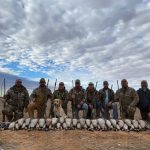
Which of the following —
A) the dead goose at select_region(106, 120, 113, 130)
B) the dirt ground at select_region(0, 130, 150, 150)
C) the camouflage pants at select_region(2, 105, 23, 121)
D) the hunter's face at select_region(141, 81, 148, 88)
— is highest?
the hunter's face at select_region(141, 81, 148, 88)

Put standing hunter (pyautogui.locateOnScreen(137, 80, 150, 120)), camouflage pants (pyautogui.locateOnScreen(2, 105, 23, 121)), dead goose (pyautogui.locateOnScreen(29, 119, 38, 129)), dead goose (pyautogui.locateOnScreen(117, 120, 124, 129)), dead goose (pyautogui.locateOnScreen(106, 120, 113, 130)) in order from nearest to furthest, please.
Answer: dead goose (pyautogui.locateOnScreen(29, 119, 38, 129)) → dead goose (pyautogui.locateOnScreen(106, 120, 113, 130)) → dead goose (pyautogui.locateOnScreen(117, 120, 124, 129)) → standing hunter (pyautogui.locateOnScreen(137, 80, 150, 120)) → camouflage pants (pyautogui.locateOnScreen(2, 105, 23, 121))

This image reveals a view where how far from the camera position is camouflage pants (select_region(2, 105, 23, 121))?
54.6 feet

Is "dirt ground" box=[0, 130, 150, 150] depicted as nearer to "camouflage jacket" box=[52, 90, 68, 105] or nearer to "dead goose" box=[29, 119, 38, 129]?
"dead goose" box=[29, 119, 38, 129]

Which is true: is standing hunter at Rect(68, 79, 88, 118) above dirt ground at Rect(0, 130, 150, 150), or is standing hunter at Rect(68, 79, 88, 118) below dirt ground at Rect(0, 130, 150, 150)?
above

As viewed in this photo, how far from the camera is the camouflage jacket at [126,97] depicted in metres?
16.1

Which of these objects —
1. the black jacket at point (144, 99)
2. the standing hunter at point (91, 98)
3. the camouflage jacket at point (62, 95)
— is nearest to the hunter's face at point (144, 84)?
the black jacket at point (144, 99)

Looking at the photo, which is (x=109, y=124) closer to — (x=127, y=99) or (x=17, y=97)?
(x=127, y=99)

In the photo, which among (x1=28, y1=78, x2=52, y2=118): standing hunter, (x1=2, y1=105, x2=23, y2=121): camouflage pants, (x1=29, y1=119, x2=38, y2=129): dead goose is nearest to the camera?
(x1=29, y1=119, x2=38, y2=129): dead goose

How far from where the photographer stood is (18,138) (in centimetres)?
1251

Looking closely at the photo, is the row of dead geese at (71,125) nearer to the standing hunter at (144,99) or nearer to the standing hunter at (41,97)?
the standing hunter at (144,99)

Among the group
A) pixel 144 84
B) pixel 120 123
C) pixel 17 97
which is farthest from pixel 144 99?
pixel 17 97

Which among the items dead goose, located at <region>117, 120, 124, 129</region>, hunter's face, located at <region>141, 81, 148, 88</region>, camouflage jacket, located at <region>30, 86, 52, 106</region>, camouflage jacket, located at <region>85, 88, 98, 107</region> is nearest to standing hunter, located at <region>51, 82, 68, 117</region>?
camouflage jacket, located at <region>30, 86, 52, 106</region>

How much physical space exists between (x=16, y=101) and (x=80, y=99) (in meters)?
3.02

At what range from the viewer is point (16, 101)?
16828 mm
